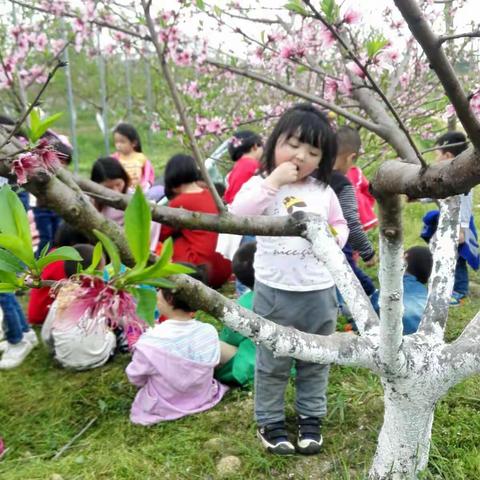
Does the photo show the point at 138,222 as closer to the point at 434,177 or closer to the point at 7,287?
the point at 7,287

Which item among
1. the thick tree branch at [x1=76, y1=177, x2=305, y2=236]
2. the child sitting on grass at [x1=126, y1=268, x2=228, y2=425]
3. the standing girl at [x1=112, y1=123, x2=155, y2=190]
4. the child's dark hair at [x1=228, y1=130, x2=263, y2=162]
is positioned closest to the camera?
the thick tree branch at [x1=76, y1=177, x2=305, y2=236]

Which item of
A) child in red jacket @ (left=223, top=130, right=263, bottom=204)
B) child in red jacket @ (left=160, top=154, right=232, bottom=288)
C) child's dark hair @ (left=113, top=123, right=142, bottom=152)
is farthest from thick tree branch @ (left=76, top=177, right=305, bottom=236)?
child's dark hair @ (left=113, top=123, right=142, bottom=152)

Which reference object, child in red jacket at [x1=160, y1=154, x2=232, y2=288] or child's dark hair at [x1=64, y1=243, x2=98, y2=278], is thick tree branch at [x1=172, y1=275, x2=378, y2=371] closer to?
child's dark hair at [x1=64, y1=243, x2=98, y2=278]

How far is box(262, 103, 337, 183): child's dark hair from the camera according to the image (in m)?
1.80

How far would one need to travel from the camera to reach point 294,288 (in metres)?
1.89

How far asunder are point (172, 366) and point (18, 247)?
1774 mm

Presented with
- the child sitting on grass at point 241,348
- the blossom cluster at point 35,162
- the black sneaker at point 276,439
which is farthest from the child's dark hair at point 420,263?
the blossom cluster at point 35,162

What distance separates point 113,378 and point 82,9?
2.06 m

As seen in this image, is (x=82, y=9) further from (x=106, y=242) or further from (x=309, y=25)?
(x=106, y=242)

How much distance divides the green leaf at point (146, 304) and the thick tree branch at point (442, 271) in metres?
1.21

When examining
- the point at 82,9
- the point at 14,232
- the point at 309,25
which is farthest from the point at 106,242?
the point at 82,9

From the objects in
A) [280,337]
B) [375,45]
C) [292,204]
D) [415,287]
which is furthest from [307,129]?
[415,287]

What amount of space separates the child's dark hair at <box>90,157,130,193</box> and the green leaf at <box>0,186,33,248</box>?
2.72m

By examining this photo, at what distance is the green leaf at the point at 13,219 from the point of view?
721 mm
